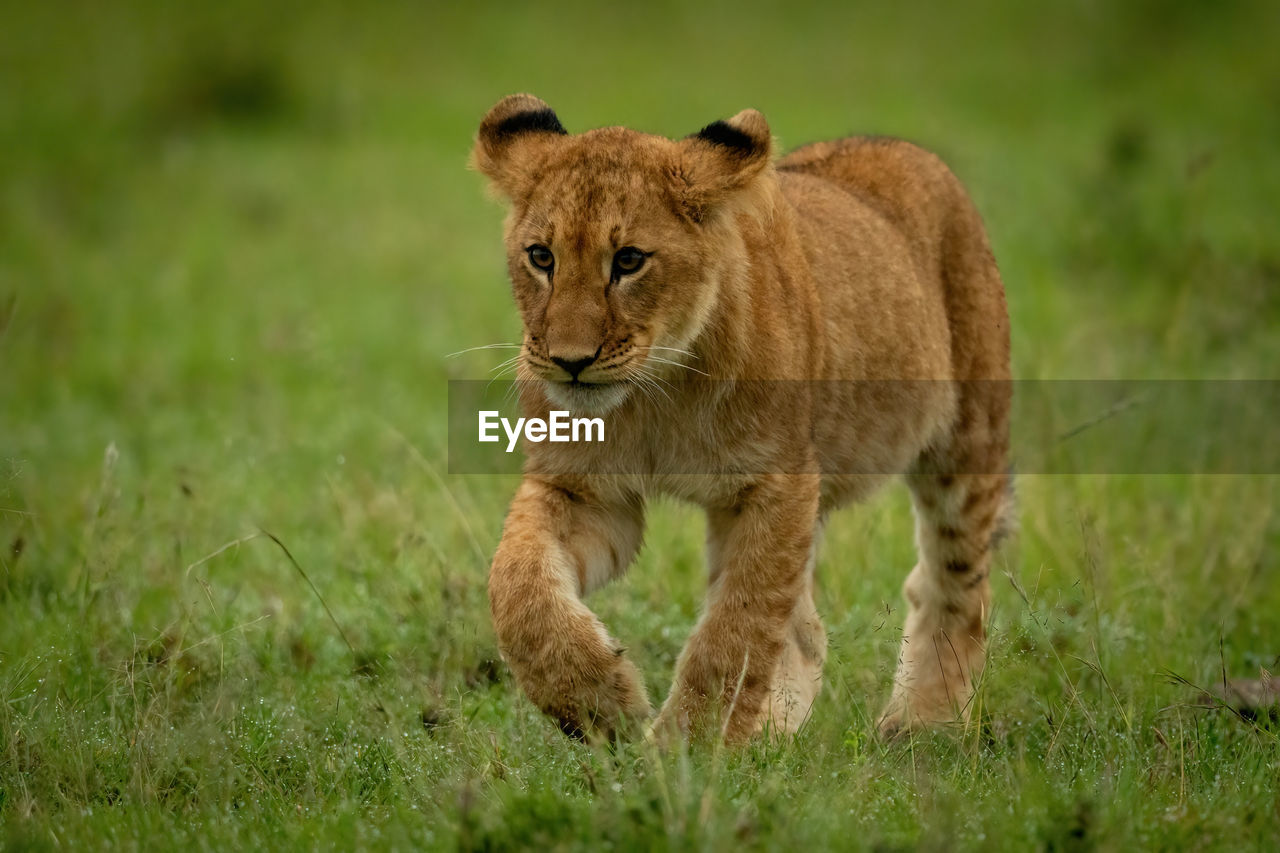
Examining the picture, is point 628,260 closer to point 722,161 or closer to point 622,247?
→ point 622,247

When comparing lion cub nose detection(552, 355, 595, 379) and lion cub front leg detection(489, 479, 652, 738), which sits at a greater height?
lion cub nose detection(552, 355, 595, 379)

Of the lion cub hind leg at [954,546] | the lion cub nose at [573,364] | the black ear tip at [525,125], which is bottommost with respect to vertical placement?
the lion cub hind leg at [954,546]

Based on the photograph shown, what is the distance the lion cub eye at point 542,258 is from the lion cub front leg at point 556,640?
0.66m

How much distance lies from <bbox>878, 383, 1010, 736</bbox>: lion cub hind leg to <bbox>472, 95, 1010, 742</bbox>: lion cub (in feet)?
1.93

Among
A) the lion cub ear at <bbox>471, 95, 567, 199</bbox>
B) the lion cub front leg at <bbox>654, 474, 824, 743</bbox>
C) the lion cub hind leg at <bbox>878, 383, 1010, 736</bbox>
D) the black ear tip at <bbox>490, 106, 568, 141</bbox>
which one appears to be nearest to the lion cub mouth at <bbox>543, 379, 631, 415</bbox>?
the lion cub front leg at <bbox>654, 474, 824, 743</bbox>

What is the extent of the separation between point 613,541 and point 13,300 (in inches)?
86.1

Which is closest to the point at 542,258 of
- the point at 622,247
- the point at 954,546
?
the point at 622,247

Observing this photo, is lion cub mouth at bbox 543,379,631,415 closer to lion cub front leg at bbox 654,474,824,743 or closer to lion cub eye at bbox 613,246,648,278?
lion cub eye at bbox 613,246,648,278

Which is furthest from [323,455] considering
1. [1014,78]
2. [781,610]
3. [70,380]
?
[1014,78]

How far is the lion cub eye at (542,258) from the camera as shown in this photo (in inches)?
164

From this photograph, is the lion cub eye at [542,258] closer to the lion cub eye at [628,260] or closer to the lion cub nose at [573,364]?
the lion cub eye at [628,260]

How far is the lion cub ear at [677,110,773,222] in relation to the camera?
4219 millimetres

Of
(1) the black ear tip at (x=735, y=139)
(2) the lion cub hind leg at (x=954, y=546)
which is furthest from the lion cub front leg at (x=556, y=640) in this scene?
(2) the lion cub hind leg at (x=954, y=546)

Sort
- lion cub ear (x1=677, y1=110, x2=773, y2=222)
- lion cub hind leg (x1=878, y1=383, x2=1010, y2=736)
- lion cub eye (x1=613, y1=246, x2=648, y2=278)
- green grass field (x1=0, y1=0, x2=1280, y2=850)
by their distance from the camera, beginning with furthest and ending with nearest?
lion cub hind leg (x1=878, y1=383, x2=1010, y2=736) → lion cub ear (x1=677, y1=110, x2=773, y2=222) → lion cub eye (x1=613, y1=246, x2=648, y2=278) → green grass field (x1=0, y1=0, x2=1280, y2=850)
